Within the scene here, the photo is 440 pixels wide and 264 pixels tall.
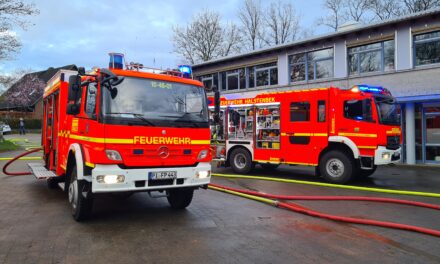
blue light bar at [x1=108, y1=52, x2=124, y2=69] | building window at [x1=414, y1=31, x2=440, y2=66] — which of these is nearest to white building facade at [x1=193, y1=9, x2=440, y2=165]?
building window at [x1=414, y1=31, x2=440, y2=66]

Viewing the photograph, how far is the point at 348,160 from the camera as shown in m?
10.6

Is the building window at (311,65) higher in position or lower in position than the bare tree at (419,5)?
lower

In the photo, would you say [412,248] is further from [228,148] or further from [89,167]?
[228,148]

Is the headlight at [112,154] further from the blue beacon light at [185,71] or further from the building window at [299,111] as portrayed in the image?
the building window at [299,111]

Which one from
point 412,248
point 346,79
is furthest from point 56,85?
point 346,79

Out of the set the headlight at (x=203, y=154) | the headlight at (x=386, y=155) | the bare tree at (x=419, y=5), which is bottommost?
the headlight at (x=386, y=155)

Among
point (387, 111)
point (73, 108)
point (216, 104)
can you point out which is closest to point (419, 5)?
point (387, 111)

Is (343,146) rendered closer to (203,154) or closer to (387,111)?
(387,111)

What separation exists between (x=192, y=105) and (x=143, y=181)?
158 cm

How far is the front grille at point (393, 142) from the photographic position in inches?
419

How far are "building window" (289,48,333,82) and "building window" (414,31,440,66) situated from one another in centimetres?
403

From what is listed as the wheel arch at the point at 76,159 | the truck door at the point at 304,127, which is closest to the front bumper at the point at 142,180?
the wheel arch at the point at 76,159

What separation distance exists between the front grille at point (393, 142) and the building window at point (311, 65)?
8349 millimetres

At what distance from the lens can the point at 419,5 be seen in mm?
30922
